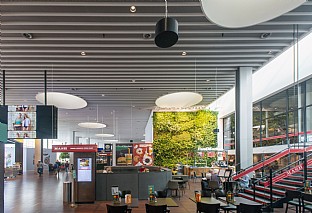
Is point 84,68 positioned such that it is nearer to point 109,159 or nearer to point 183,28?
point 183,28

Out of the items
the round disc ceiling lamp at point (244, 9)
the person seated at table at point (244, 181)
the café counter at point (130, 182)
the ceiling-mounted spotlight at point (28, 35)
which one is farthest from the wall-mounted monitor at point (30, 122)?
the round disc ceiling lamp at point (244, 9)

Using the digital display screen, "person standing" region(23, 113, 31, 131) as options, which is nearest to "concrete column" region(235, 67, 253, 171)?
the digital display screen

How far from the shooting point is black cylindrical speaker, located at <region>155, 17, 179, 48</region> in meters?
4.90

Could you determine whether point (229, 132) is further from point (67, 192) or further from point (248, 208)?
point (248, 208)

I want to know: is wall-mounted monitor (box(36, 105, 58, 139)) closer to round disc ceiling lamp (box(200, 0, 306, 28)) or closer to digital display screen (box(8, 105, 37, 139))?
digital display screen (box(8, 105, 37, 139))

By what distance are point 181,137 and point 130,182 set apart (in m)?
7.87

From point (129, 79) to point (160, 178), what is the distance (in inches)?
165

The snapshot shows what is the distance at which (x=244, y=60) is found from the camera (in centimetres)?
1138

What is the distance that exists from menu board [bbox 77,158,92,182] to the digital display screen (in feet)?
8.17

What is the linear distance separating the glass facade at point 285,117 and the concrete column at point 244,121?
1730 mm

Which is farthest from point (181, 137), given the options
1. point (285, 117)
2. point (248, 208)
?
point (248, 208)

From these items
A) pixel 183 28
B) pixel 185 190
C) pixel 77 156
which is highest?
pixel 183 28

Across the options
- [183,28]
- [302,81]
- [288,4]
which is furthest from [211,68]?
[288,4]

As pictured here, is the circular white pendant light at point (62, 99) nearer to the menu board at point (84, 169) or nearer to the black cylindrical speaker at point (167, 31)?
the menu board at point (84, 169)
